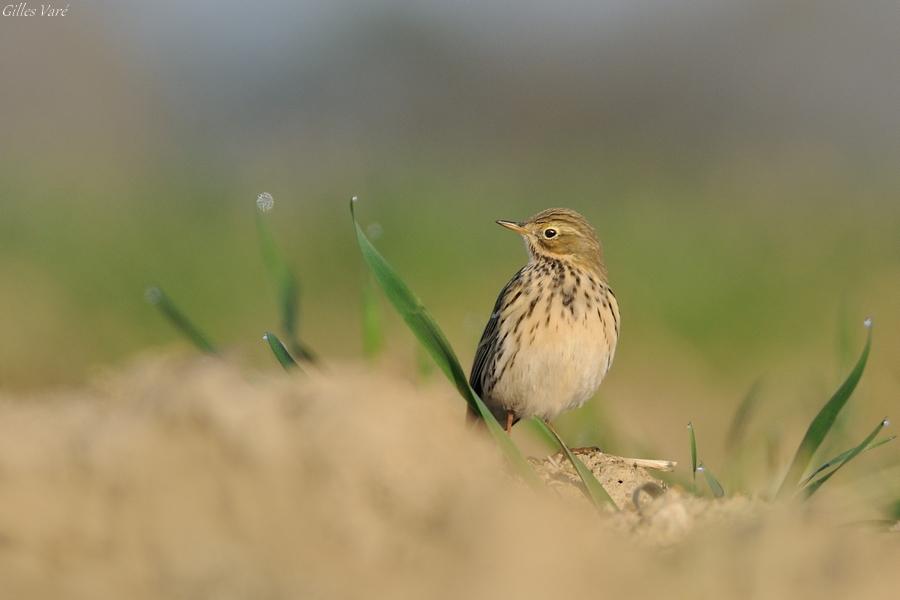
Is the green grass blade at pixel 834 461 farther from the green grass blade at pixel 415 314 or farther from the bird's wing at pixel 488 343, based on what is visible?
the bird's wing at pixel 488 343

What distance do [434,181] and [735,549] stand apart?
11259 millimetres

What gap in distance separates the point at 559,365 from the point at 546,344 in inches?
3.8

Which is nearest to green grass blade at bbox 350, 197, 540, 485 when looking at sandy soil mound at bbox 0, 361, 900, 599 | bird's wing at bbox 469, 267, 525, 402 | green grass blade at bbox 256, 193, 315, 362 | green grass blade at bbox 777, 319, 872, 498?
green grass blade at bbox 256, 193, 315, 362

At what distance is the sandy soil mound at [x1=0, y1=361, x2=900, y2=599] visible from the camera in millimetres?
2059

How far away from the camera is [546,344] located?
4.50 m

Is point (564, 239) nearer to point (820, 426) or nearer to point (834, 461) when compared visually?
point (820, 426)

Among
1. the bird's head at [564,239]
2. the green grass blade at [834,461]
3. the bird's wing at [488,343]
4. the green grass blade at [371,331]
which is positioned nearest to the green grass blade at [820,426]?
the green grass blade at [834,461]

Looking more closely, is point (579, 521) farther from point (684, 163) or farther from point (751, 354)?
point (684, 163)

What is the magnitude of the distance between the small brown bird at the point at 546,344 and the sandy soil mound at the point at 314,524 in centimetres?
215

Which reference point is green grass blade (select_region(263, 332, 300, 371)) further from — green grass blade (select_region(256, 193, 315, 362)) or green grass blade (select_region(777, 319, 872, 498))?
green grass blade (select_region(777, 319, 872, 498))

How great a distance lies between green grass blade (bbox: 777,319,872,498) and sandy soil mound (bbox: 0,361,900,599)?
2.93 feet

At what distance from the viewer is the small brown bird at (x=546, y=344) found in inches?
176

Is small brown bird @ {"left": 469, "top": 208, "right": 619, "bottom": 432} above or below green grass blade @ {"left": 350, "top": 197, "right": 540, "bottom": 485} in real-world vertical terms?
below

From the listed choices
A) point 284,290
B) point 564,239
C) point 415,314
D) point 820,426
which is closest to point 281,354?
point 415,314
